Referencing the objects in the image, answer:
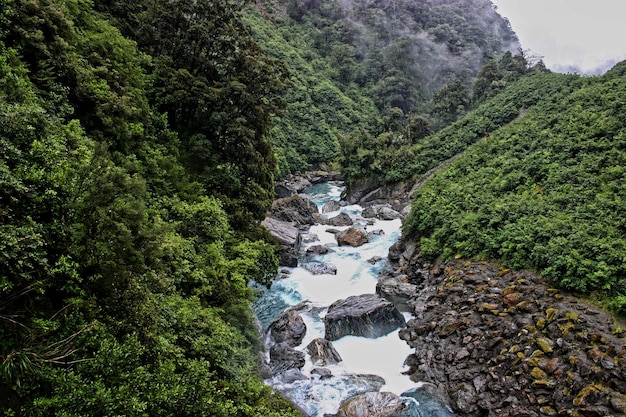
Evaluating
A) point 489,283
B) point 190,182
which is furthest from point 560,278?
point 190,182

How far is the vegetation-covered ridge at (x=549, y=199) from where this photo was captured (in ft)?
47.4

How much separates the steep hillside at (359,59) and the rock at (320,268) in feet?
99.4

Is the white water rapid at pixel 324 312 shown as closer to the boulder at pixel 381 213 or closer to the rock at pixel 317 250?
the rock at pixel 317 250

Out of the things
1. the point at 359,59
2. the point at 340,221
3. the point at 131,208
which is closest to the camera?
the point at 131,208

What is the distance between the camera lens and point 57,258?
6.57 m

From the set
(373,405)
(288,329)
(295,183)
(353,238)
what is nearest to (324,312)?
(288,329)

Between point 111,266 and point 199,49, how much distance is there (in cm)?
1332

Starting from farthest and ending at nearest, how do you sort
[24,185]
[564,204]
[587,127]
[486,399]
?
[587,127] → [564,204] → [486,399] → [24,185]

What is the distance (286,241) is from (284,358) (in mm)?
9925

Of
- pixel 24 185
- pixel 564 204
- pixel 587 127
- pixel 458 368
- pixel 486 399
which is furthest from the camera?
pixel 587 127

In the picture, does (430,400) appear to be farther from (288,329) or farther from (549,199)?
(549,199)

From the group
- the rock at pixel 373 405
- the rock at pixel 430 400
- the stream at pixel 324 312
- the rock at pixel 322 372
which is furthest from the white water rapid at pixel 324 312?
the rock at pixel 373 405

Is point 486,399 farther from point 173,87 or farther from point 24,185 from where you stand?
point 173,87

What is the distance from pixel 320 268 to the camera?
23547mm
